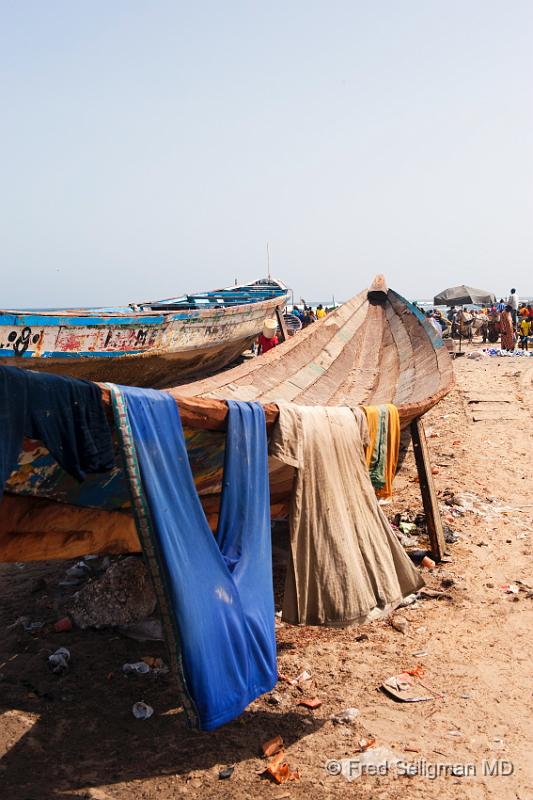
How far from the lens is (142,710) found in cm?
329

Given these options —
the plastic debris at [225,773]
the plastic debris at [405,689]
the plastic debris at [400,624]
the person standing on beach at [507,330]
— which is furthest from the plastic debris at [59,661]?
the person standing on beach at [507,330]

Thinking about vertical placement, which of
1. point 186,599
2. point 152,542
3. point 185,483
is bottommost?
point 186,599

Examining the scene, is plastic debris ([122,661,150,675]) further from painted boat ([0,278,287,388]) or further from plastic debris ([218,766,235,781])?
painted boat ([0,278,287,388])

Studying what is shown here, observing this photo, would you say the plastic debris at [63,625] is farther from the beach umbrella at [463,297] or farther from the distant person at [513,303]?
the beach umbrella at [463,297]

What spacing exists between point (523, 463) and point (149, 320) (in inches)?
229

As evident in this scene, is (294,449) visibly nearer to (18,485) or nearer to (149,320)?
(18,485)

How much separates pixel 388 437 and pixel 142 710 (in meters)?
2.18

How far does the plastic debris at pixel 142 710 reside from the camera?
3262mm

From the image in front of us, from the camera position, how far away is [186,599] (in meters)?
2.58

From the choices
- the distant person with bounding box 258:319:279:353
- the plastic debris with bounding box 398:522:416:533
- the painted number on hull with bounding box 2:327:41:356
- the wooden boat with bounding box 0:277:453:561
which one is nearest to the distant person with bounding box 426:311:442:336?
the wooden boat with bounding box 0:277:453:561

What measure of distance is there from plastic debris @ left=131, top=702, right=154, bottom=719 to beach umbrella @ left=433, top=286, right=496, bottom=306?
20096mm

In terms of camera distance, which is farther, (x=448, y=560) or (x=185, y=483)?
(x=448, y=560)

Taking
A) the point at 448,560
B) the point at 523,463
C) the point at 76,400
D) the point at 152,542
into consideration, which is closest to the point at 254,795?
the point at 152,542

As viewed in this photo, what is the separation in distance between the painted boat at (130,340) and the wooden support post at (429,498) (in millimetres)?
5261
